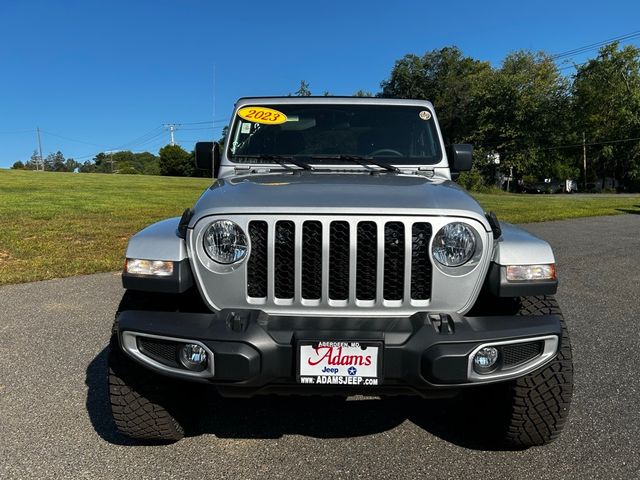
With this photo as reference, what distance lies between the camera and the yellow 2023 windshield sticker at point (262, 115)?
3918 millimetres

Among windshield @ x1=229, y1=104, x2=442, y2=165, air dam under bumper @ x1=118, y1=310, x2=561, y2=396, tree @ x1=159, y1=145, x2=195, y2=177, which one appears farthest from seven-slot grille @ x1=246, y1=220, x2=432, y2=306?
tree @ x1=159, y1=145, x2=195, y2=177

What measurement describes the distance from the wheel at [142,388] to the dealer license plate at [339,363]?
26.8 inches

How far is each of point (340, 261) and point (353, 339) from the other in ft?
1.16

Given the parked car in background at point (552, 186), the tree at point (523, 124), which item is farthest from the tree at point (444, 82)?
the parked car in background at point (552, 186)

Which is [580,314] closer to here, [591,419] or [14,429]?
[591,419]

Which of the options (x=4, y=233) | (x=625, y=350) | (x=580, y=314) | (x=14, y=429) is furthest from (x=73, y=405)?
(x=4, y=233)

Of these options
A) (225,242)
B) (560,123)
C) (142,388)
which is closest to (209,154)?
(225,242)

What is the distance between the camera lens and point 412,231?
242 cm

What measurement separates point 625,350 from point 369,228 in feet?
9.88

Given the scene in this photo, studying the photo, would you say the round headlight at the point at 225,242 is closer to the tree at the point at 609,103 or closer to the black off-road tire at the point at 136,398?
the black off-road tire at the point at 136,398

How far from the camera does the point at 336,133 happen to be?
381 centimetres

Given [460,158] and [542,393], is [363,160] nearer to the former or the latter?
[460,158]

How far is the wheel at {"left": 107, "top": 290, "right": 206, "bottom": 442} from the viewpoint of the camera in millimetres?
2625

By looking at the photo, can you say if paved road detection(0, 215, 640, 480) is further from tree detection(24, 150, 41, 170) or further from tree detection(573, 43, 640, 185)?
→ tree detection(24, 150, 41, 170)
